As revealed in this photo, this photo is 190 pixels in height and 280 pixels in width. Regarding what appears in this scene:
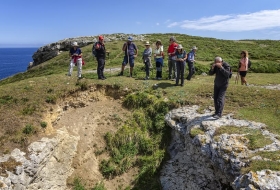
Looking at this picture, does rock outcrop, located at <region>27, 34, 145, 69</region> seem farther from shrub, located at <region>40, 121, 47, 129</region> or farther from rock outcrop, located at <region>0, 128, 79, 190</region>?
rock outcrop, located at <region>0, 128, 79, 190</region>

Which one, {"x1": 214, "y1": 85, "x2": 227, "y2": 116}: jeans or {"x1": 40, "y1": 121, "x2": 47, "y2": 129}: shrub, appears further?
{"x1": 40, "y1": 121, "x2": 47, "y2": 129}: shrub

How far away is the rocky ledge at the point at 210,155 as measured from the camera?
413 inches

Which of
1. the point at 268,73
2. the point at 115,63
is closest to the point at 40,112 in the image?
the point at 115,63

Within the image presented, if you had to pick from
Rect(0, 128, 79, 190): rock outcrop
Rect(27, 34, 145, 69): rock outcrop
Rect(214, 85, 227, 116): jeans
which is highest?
Rect(27, 34, 145, 69): rock outcrop

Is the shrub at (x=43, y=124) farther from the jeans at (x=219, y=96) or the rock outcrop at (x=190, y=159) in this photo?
the jeans at (x=219, y=96)

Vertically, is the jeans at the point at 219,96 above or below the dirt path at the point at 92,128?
above

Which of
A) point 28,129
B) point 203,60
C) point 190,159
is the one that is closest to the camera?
point 190,159

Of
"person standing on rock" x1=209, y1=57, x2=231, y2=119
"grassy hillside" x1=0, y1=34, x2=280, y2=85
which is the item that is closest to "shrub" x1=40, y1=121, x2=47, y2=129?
"person standing on rock" x1=209, y1=57, x2=231, y2=119

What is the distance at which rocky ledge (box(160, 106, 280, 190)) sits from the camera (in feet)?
34.4

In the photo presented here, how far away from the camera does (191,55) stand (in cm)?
2270

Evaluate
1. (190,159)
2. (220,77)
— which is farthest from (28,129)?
(220,77)

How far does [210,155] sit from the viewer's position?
12.7 m

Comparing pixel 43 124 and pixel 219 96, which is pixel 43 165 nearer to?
pixel 43 124

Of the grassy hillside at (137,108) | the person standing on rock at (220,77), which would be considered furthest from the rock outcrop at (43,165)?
the person standing on rock at (220,77)
